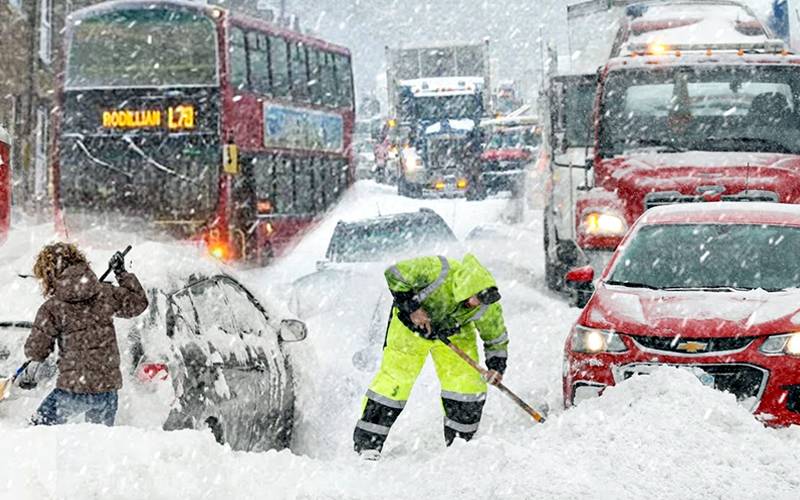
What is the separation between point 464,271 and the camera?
22.8 feet

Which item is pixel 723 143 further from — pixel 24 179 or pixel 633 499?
pixel 24 179

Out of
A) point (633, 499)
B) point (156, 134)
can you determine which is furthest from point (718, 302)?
point (156, 134)

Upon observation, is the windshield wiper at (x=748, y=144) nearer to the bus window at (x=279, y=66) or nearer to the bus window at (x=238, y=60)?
the bus window at (x=238, y=60)

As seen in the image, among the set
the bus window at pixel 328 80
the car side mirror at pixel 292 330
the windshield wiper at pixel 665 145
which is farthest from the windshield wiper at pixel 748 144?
the bus window at pixel 328 80

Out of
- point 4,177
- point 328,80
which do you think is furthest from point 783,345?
point 328,80

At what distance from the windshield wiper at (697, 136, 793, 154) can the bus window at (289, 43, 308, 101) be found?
8.89 m

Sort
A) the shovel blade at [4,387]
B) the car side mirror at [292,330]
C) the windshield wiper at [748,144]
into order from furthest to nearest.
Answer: the windshield wiper at [748,144]
the car side mirror at [292,330]
the shovel blade at [4,387]

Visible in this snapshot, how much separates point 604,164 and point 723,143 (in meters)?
1.14

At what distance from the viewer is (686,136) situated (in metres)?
11.6

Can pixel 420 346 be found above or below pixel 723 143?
below

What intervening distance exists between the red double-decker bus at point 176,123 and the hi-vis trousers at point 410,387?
411 inches

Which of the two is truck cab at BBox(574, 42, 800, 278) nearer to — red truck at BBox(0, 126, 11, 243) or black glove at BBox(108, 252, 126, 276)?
black glove at BBox(108, 252, 126, 276)

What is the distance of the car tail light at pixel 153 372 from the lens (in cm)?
536

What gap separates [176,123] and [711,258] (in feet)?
34.8
